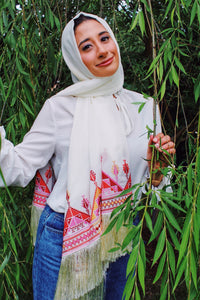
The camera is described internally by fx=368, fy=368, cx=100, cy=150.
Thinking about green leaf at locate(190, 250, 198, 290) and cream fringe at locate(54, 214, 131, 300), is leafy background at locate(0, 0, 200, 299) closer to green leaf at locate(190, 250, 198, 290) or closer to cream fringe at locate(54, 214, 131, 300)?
green leaf at locate(190, 250, 198, 290)

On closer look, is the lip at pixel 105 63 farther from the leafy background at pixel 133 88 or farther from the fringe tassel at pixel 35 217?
the fringe tassel at pixel 35 217

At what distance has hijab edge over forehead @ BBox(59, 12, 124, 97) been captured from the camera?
1.27 metres

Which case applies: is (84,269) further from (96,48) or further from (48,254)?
(96,48)

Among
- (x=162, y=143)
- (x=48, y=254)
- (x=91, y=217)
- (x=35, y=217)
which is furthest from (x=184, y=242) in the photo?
(x=35, y=217)

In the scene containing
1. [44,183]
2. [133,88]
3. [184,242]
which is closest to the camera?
[184,242]

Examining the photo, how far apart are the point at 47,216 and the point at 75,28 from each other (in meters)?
0.65

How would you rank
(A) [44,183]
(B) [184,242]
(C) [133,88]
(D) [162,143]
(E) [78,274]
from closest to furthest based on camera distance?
(B) [184,242] → (D) [162,143] → (E) [78,274] → (A) [44,183] → (C) [133,88]

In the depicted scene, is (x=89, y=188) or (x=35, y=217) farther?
(x=35, y=217)

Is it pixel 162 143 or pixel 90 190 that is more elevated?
pixel 162 143

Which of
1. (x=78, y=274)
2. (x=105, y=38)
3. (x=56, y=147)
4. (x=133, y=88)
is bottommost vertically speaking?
(x=78, y=274)

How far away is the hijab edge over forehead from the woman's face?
18 mm

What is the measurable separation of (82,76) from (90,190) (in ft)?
1.32

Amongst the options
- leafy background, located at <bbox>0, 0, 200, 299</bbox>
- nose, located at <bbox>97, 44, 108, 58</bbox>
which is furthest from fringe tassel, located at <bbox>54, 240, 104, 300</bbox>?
nose, located at <bbox>97, 44, 108, 58</bbox>

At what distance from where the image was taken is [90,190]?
1.20m
